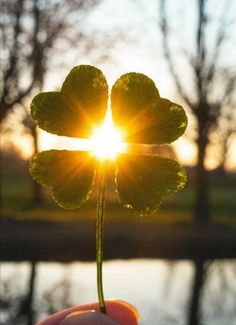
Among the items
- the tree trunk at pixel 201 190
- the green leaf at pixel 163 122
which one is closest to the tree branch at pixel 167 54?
the tree trunk at pixel 201 190

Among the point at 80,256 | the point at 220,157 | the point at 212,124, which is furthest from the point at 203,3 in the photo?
the point at 220,157

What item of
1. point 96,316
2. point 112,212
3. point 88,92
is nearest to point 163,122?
point 88,92

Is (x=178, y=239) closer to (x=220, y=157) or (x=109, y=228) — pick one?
(x=109, y=228)

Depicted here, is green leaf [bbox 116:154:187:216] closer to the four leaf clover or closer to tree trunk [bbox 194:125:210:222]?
the four leaf clover

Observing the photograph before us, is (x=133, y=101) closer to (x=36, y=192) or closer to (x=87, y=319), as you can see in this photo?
(x=87, y=319)

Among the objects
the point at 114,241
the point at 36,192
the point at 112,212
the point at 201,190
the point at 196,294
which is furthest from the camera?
the point at 36,192

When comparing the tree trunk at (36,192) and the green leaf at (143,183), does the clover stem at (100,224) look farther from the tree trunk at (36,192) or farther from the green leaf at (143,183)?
the tree trunk at (36,192)

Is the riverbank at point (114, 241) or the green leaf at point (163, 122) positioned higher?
the green leaf at point (163, 122)
